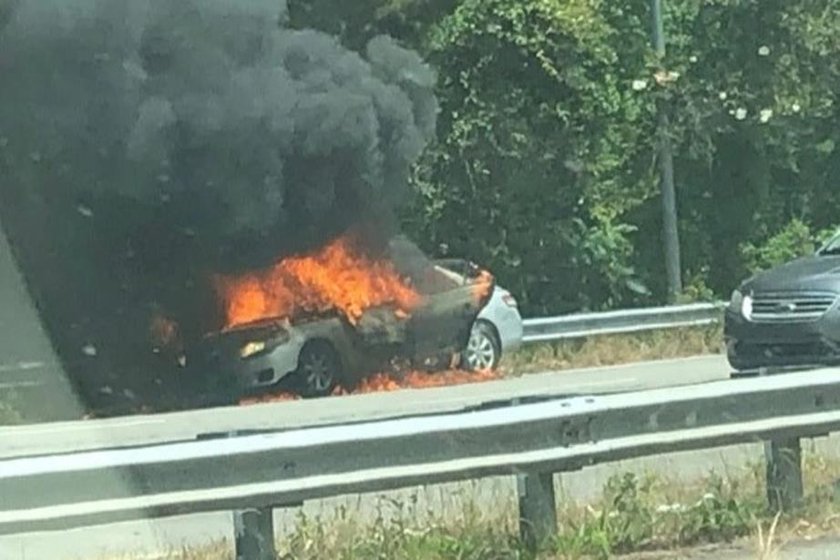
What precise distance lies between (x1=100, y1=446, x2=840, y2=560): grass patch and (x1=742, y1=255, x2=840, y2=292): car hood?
535 cm

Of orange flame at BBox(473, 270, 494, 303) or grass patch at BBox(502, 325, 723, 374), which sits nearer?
orange flame at BBox(473, 270, 494, 303)

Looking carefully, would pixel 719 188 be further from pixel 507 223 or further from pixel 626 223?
pixel 507 223

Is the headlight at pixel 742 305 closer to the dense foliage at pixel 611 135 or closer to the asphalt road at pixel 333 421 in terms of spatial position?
the asphalt road at pixel 333 421

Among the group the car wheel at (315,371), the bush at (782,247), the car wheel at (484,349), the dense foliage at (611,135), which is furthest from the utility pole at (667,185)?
the car wheel at (315,371)

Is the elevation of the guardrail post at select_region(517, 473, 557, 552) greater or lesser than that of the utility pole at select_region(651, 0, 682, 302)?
lesser

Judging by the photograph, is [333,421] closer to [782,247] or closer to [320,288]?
[320,288]

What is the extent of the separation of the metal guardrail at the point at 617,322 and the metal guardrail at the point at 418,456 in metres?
13.6

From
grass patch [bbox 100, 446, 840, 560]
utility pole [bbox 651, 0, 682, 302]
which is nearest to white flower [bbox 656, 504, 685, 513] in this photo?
grass patch [bbox 100, 446, 840, 560]

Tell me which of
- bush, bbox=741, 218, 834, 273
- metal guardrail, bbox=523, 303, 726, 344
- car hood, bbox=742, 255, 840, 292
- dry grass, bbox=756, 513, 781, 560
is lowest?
dry grass, bbox=756, 513, 781, 560

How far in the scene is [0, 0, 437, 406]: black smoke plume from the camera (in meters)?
27.0

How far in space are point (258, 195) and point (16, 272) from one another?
3.36 metres

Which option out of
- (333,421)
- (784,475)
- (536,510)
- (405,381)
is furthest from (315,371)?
(536,510)

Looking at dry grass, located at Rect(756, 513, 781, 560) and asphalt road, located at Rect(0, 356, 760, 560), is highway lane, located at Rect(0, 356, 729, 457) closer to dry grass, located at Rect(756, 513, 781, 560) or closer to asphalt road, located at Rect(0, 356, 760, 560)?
asphalt road, located at Rect(0, 356, 760, 560)

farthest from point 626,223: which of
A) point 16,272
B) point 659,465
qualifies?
point 659,465
